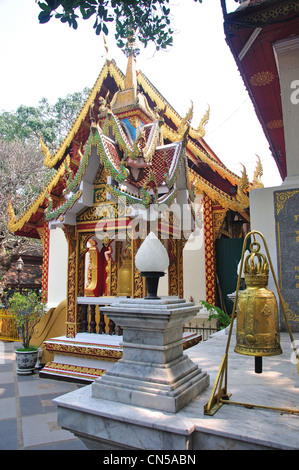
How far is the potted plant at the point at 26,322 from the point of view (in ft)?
20.1

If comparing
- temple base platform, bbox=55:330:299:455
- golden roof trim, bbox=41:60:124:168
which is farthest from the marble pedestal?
golden roof trim, bbox=41:60:124:168

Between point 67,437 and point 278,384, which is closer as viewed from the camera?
point 278,384

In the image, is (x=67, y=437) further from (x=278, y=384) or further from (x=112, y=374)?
(x=278, y=384)

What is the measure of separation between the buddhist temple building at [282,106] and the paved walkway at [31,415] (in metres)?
3.02

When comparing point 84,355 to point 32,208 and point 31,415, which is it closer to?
point 31,415

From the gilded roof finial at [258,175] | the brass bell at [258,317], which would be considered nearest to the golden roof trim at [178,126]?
the gilded roof finial at [258,175]

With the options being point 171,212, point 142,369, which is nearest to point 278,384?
point 142,369

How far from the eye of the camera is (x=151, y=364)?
1.94 metres

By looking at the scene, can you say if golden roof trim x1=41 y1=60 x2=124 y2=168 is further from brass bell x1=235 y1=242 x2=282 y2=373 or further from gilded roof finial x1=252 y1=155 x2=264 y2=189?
brass bell x1=235 y1=242 x2=282 y2=373

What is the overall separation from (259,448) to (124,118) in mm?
5907

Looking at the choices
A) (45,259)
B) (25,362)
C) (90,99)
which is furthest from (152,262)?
(45,259)

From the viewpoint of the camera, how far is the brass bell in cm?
185

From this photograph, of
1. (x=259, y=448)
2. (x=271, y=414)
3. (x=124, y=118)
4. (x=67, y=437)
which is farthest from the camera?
(x=124, y=118)
